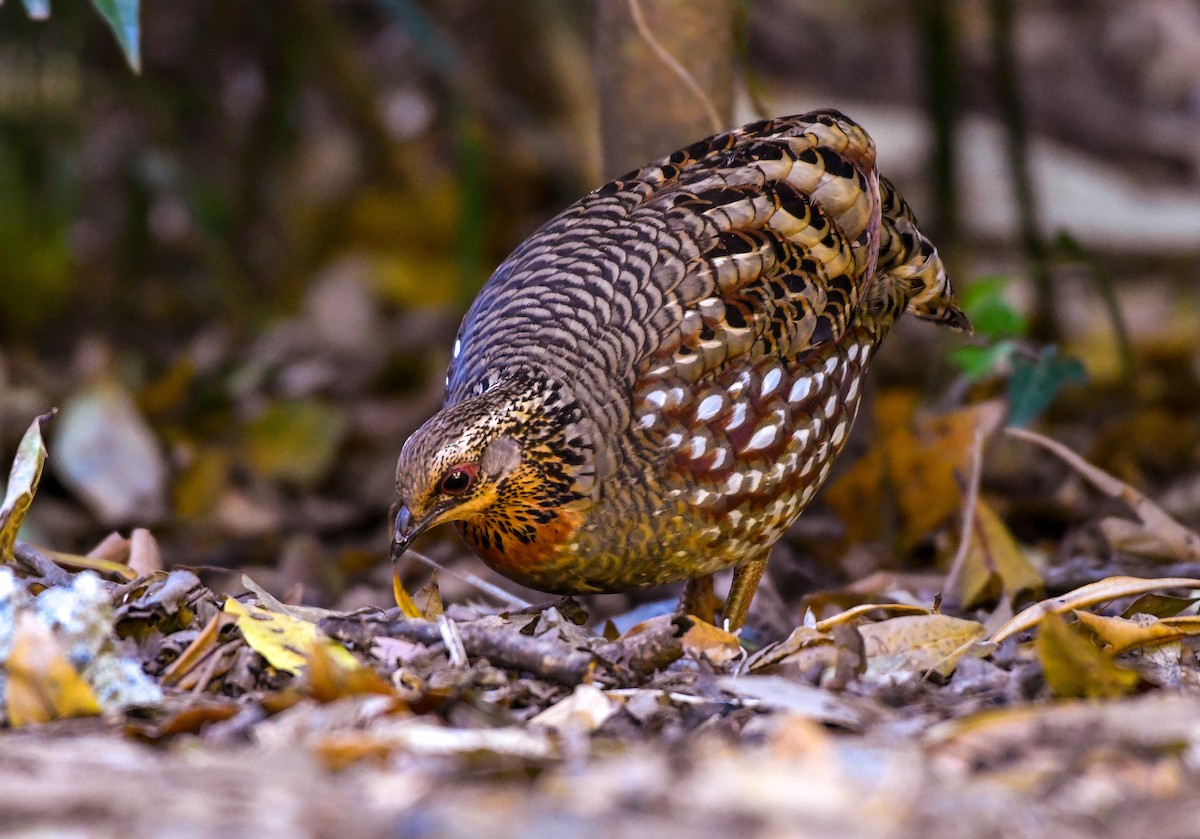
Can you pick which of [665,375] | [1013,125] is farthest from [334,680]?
[1013,125]

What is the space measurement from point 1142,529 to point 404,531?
230 centimetres

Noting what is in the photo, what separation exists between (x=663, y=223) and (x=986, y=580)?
1482 millimetres

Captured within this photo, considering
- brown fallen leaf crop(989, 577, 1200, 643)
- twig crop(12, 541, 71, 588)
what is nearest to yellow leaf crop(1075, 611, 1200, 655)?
brown fallen leaf crop(989, 577, 1200, 643)

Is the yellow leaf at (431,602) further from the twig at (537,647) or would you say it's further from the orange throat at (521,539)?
the twig at (537,647)

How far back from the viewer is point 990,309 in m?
4.96

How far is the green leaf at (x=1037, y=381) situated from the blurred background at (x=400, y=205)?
0.13 meters

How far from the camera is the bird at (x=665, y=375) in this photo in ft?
12.2

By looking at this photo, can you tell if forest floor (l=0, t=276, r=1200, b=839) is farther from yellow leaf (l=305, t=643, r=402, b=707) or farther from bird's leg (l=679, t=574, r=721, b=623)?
bird's leg (l=679, t=574, r=721, b=623)

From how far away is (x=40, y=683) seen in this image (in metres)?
2.81

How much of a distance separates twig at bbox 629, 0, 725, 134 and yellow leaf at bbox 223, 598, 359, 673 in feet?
7.38

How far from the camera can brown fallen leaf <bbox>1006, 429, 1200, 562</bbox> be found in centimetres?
439

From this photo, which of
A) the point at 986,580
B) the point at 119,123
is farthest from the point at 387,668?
the point at 119,123

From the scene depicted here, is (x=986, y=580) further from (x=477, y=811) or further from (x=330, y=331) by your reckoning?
(x=330, y=331)

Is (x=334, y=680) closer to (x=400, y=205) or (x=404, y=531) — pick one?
(x=404, y=531)
